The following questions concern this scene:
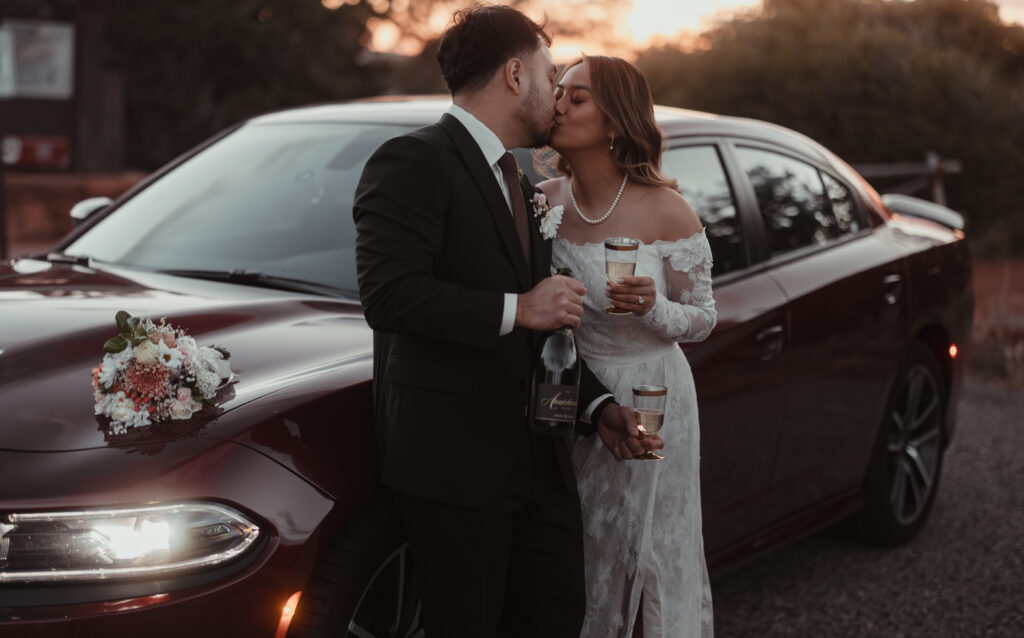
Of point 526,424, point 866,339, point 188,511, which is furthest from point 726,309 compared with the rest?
point 188,511

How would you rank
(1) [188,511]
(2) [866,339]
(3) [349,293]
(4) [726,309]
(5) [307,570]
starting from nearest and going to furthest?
(1) [188,511]
(5) [307,570]
(3) [349,293]
(4) [726,309]
(2) [866,339]

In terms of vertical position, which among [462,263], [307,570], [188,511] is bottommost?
[307,570]

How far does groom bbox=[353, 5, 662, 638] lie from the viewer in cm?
238

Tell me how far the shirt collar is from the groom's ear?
105mm

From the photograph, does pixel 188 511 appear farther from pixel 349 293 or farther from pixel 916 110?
pixel 916 110

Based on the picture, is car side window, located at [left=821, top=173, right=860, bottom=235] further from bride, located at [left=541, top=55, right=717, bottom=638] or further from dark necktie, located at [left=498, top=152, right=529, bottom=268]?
dark necktie, located at [left=498, top=152, right=529, bottom=268]

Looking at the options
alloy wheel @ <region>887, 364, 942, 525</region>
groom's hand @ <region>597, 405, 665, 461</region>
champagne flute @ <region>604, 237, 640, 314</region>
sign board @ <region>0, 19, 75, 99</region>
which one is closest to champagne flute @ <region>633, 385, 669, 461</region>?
groom's hand @ <region>597, 405, 665, 461</region>

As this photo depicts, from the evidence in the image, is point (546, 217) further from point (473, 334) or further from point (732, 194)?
point (732, 194)

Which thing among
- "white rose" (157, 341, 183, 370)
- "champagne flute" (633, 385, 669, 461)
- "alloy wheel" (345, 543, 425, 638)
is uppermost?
"white rose" (157, 341, 183, 370)

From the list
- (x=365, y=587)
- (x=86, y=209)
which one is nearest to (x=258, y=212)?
(x=86, y=209)

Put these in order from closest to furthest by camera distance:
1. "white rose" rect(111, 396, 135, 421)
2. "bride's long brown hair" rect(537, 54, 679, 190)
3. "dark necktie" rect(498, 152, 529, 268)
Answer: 1. "white rose" rect(111, 396, 135, 421)
2. "dark necktie" rect(498, 152, 529, 268)
3. "bride's long brown hair" rect(537, 54, 679, 190)

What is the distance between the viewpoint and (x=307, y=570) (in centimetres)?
239

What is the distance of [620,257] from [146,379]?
101 centimetres

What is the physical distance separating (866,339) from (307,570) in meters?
2.71
